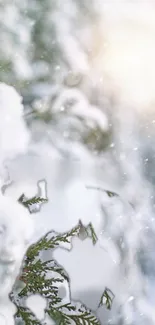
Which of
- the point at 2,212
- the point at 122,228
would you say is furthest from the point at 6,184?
the point at 122,228

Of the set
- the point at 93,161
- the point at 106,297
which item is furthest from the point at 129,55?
the point at 106,297

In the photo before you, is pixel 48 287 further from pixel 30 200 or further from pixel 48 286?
pixel 30 200

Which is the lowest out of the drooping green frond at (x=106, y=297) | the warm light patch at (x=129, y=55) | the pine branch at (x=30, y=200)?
the drooping green frond at (x=106, y=297)

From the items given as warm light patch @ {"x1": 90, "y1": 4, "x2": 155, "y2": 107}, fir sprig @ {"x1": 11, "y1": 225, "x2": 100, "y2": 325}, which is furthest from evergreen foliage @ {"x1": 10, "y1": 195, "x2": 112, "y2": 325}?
warm light patch @ {"x1": 90, "y1": 4, "x2": 155, "y2": 107}

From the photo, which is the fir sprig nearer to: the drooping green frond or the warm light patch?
the drooping green frond

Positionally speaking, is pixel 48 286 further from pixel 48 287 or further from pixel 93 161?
→ pixel 93 161

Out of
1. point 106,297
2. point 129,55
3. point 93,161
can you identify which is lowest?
point 106,297

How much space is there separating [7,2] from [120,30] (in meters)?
0.16

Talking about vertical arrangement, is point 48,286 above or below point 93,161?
below

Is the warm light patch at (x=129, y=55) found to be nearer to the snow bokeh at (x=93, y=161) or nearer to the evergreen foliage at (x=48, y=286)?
the snow bokeh at (x=93, y=161)

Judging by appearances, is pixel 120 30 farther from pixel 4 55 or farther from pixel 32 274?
pixel 32 274

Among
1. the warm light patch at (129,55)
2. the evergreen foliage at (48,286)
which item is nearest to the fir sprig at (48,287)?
the evergreen foliage at (48,286)

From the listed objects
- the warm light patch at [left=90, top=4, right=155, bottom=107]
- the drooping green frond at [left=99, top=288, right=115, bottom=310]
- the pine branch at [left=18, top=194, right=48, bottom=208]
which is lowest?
the drooping green frond at [left=99, top=288, right=115, bottom=310]

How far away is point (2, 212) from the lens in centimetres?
47
